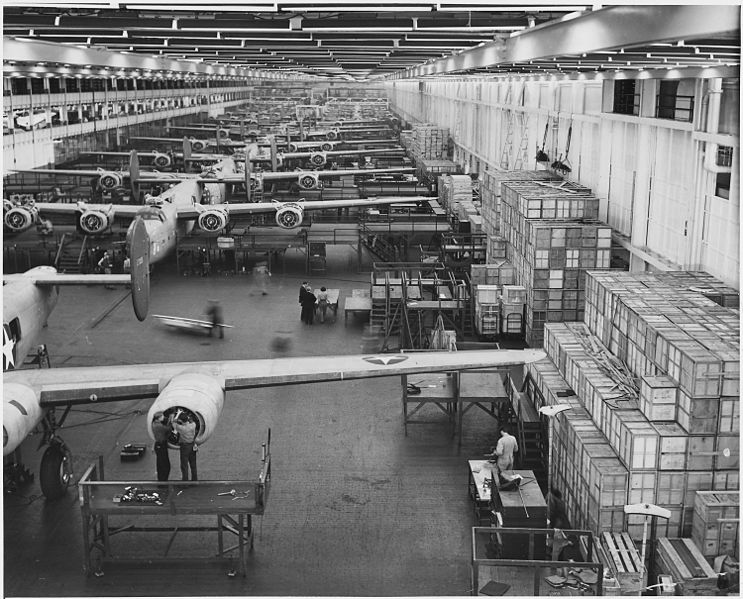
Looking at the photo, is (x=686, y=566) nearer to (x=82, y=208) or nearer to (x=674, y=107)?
(x=674, y=107)

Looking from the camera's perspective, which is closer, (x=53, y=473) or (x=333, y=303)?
(x=53, y=473)

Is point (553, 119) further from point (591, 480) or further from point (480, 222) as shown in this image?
point (591, 480)

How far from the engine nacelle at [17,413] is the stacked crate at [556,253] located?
58.2ft

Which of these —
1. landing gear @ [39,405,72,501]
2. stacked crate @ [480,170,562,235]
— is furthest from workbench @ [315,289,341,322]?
landing gear @ [39,405,72,501]

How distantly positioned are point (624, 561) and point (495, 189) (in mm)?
25044

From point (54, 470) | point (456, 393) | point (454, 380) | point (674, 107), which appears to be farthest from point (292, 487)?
point (674, 107)

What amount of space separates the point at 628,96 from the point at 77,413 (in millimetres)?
20931

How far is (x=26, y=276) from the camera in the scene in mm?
22672

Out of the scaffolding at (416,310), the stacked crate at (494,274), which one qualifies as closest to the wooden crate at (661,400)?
the scaffolding at (416,310)

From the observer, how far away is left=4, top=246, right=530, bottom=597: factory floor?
1525cm

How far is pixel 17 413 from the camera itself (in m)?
15.3

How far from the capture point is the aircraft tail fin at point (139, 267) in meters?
18.5

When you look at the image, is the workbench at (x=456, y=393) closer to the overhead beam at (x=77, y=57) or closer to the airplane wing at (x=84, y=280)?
the airplane wing at (x=84, y=280)

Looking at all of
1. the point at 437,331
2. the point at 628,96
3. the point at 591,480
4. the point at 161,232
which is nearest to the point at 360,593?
the point at 591,480
